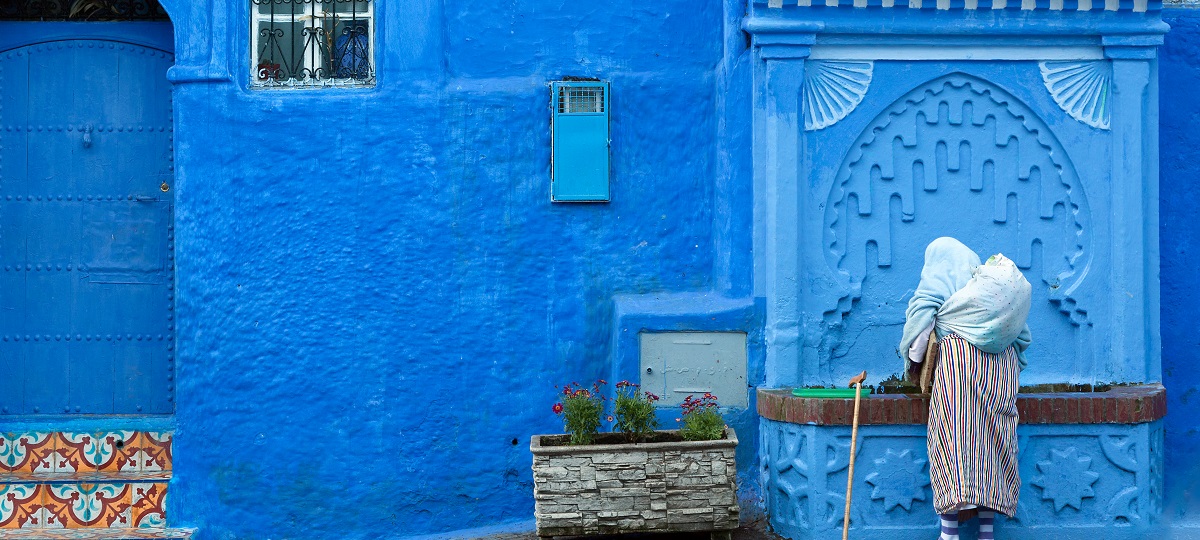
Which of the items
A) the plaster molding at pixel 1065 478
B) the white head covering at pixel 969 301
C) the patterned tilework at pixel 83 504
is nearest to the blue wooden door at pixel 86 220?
the patterned tilework at pixel 83 504

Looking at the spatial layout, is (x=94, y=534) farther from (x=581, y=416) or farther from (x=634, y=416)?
(x=634, y=416)

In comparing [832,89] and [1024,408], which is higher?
[832,89]

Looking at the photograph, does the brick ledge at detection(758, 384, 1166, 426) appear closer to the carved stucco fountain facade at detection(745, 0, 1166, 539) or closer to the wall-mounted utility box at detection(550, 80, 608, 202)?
the carved stucco fountain facade at detection(745, 0, 1166, 539)

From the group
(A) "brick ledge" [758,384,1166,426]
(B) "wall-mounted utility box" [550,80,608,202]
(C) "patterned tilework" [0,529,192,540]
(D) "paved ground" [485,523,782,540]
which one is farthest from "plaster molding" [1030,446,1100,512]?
(C) "patterned tilework" [0,529,192,540]

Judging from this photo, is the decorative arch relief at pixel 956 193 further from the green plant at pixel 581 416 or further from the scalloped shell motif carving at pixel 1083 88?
the green plant at pixel 581 416

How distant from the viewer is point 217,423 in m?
6.31

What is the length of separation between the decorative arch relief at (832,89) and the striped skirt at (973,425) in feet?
4.15

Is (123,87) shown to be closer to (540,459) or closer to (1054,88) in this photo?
(540,459)

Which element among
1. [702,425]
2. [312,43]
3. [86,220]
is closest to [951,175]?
[702,425]

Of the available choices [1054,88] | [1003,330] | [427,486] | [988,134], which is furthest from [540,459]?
[1054,88]

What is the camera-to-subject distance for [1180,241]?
6.44m

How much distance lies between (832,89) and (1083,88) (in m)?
1.25

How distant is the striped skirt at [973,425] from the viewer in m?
5.31

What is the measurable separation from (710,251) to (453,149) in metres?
1.46
